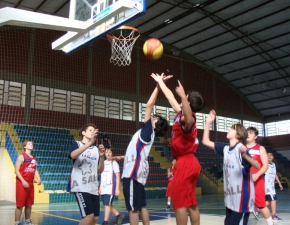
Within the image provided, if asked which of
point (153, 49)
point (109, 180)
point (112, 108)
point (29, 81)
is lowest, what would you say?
point (109, 180)

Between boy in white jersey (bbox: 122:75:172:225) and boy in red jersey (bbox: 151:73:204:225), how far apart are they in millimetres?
670

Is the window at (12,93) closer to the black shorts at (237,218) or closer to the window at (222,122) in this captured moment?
the black shorts at (237,218)

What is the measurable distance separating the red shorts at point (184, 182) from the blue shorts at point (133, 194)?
0.84 metres

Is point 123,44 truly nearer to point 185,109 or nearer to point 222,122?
point 185,109

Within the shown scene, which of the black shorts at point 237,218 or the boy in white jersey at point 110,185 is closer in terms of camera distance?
the black shorts at point 237,218

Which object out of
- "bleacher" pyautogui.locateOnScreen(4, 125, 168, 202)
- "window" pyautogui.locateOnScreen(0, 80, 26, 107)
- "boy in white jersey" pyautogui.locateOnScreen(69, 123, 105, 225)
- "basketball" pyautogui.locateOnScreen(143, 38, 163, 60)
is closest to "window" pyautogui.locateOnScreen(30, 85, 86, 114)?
"window" pyautogui.locateOnScreen(0, 80, 26, 107)

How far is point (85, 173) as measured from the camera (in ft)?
14.0

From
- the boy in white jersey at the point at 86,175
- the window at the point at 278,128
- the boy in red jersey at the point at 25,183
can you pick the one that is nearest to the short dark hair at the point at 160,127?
the boy in white jersey at the point at 86,175

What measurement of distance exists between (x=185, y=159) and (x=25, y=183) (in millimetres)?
3847

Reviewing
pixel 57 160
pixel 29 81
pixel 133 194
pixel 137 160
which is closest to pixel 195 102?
pixel 137 160

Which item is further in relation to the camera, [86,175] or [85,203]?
[86,175]

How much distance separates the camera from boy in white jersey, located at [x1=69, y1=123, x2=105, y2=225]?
4055 millimetres

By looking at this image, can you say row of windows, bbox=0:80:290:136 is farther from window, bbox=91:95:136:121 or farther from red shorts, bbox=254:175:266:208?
red shorts, bbox=254:175:266:208

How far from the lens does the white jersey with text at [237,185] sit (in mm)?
3500
